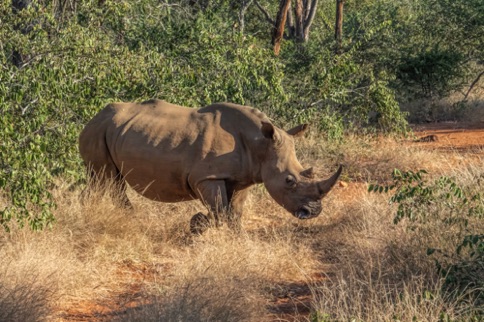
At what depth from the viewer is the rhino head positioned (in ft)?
27.2

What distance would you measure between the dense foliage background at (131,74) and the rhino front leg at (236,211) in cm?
151

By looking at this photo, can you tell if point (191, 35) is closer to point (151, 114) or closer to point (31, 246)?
point (151, 114)

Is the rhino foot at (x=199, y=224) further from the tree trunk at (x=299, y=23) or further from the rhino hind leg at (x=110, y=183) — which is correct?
the tree trunk at (x=299, y=23)

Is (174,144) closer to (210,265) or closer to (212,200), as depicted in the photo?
(212,200)

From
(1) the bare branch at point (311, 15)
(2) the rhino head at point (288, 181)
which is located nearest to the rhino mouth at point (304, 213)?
(2) the rhino head at point (288, 181)

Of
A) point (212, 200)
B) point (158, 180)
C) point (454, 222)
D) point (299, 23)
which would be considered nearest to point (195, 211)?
point (158, 180)

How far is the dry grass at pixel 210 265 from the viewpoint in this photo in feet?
19.3

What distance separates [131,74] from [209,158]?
1.15 metres

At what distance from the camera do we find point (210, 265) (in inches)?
265

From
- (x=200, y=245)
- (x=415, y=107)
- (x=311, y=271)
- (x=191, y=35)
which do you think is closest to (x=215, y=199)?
(x=200, y=245)

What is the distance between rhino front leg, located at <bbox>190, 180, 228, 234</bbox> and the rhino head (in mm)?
430

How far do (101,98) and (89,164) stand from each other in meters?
0.83

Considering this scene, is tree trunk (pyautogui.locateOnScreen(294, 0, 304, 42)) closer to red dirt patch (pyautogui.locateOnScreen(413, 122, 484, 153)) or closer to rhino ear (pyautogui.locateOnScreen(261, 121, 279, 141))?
red dirt patch (pyautogui.locateOnScreen(413, 122, 484, 153))

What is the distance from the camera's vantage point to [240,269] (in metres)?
6.91
